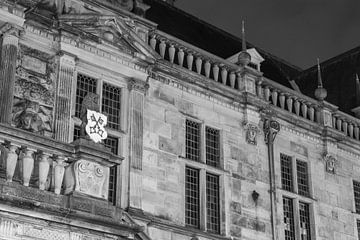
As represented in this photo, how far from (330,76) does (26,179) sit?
1998 centimetres

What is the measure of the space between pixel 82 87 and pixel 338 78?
13.9 meters

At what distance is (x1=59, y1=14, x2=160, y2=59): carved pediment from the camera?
15211 millimetres

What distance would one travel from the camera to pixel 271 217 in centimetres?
1802

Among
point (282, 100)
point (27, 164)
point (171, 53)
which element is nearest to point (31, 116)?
point (171, 53)

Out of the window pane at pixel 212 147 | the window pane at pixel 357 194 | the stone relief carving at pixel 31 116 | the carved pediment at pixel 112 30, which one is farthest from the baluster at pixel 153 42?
the window pane at pixel 357 194

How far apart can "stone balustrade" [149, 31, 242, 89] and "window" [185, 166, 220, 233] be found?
8.76 feet

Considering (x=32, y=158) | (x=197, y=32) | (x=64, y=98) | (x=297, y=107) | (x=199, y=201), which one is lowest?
(x=32, y=158)

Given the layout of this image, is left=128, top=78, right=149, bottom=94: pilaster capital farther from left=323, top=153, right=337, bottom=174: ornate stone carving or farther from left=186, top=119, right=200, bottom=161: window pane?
left=323, top=153, right=337, bottom=174: ornate stone carving

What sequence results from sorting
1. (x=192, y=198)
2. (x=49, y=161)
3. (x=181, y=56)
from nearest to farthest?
(x=49, y=161) < (x=192, y=198) < (x=181, y=56)

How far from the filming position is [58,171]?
29.9 ft

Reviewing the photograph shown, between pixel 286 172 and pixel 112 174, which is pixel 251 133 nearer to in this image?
pixel 286 172

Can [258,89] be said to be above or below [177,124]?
above

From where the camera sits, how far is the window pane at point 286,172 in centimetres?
1902

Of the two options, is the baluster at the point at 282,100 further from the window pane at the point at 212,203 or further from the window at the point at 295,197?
the window pane at the point at 212,203
